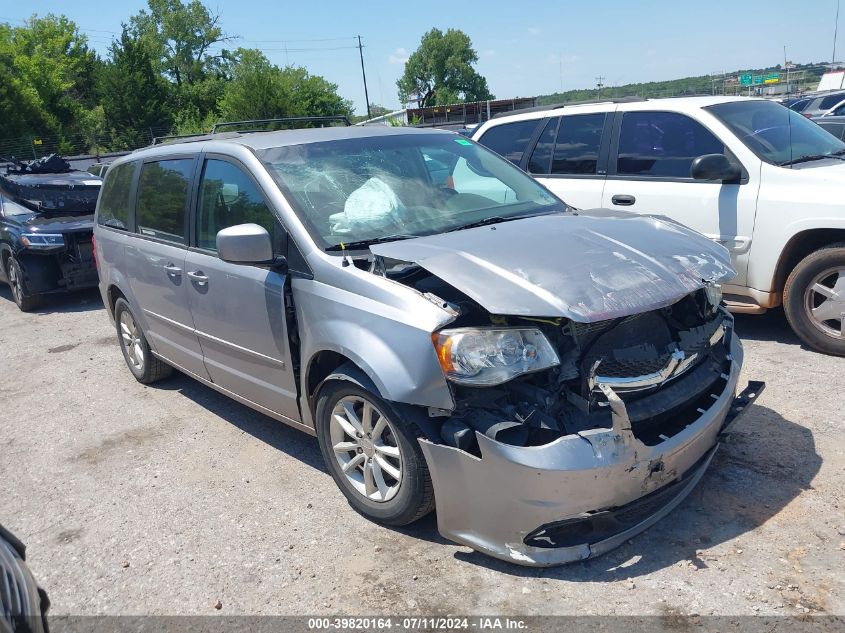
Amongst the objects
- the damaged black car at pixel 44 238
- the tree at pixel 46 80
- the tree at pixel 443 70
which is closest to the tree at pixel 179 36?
the tree at pixel 46 80

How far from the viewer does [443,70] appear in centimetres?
12175

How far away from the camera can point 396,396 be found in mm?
2961

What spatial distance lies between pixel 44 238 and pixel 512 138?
241 inches

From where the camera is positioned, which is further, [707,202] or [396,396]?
[707,202]

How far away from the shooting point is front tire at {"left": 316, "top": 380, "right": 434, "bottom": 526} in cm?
309

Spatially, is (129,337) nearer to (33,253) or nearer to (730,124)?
(33,253)

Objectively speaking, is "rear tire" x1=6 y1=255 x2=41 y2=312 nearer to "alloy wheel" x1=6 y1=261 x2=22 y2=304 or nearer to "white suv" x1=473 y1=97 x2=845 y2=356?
"alloy wheel" x1=6 y1=261 x2=22 y2=304

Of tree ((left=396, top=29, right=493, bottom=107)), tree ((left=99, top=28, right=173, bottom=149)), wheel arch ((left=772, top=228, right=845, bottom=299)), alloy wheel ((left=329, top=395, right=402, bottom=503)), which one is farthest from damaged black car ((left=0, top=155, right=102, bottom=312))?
tree ((left=396, top=29, right=493, bottom=107))

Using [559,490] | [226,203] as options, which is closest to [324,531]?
[559,490]

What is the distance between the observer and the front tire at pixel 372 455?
3095 millimetres

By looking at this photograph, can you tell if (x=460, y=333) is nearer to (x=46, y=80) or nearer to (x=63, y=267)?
(x=63, y=267)

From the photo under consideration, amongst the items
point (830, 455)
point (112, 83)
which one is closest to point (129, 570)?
point (830, 455)

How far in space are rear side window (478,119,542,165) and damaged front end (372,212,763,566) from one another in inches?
159

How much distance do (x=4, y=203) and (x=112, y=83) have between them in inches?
2068
